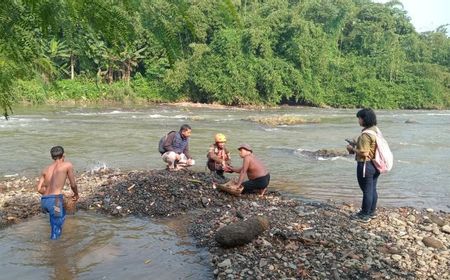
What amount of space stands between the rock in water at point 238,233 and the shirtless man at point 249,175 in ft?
8.00

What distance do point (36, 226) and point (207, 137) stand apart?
14035mm

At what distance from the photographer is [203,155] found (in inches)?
639

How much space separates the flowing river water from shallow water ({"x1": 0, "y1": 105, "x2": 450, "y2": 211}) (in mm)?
28

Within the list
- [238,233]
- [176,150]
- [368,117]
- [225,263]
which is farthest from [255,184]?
[225,263]

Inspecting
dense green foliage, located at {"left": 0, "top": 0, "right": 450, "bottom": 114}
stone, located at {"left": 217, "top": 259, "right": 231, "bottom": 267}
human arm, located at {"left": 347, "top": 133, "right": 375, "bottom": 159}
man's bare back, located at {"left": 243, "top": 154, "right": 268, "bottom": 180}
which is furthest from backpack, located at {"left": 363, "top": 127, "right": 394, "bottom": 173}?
dense green foliage, located at {"left": 0, "top": 0, "right": 450, "bottom": 114}

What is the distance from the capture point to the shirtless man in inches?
340

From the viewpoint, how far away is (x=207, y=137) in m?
21.1

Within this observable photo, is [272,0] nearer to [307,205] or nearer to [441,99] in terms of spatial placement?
[441,99]

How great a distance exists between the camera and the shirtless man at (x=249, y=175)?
8.65 metres

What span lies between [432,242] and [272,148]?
1188cm

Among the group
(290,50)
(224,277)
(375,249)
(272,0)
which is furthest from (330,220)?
(272,0)

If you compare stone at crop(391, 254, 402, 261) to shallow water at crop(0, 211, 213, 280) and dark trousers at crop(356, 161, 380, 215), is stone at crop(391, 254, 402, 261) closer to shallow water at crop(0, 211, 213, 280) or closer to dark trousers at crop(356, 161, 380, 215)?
dark trousers at crop(356, 161, 380, 215)

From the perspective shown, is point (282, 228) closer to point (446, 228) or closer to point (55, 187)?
point (446, 228)

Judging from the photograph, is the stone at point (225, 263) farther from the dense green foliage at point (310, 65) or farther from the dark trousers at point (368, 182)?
the dense green foliage at point (310, 65)
